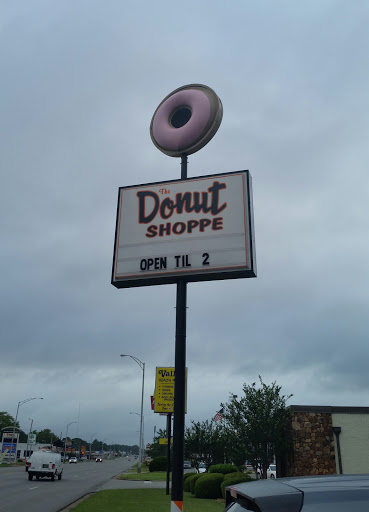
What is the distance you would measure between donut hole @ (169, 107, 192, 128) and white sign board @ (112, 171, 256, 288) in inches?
74.5

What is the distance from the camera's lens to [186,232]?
1005 centimetres

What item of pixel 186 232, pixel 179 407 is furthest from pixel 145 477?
pixel 186 232

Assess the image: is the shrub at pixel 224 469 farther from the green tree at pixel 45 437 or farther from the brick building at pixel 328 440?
the green tree at pixel 45 437

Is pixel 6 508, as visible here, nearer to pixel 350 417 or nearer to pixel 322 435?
pixel 322 435

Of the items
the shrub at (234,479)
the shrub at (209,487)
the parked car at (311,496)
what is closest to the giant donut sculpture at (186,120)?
the parked car at (311,496)

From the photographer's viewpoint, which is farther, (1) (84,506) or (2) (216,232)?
(1) (84,506)

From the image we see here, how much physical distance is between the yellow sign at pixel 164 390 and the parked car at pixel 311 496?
830 inches

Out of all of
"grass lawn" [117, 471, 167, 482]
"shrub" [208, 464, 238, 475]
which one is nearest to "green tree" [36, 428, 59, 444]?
"grass lawn" [117, 471, 167, 482]

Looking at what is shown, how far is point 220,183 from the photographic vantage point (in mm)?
10289

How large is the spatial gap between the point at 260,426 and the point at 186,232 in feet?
46.4

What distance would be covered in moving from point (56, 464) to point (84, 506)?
61.6 ft

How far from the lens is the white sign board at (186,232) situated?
380 inches

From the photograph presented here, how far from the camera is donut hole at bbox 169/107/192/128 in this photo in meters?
11.6

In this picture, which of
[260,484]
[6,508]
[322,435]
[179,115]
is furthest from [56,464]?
[260,484]
